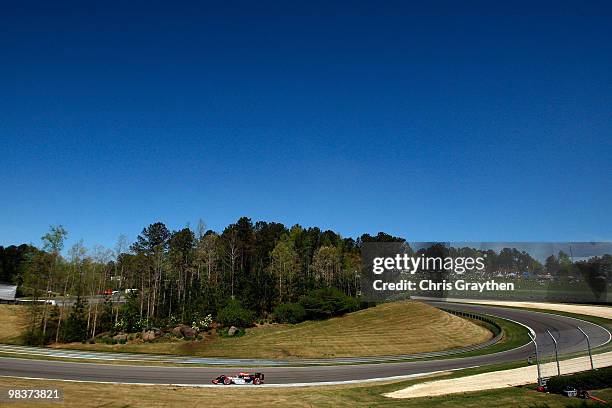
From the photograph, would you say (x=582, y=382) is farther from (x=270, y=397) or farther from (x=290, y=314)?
(x=290, y=314)

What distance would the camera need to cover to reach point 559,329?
69.8m

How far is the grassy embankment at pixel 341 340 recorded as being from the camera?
6456 centimetres

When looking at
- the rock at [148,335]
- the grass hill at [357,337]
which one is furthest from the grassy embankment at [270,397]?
the rock at [148,335]

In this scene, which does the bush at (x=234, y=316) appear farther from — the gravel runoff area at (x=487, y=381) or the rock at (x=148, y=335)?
the gravel runoff area at (x=487, y=381)

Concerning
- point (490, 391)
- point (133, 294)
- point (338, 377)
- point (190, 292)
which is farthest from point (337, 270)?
point (490, 391)

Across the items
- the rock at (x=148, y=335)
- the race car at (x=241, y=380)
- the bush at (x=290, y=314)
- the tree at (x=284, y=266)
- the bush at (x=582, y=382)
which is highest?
the tree at (x=284, y=266)

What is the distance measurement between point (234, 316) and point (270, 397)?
168 ft

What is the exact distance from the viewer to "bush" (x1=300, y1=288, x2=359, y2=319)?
299 ft

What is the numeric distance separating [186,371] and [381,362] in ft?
79.0

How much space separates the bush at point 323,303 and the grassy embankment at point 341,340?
3.85 metres

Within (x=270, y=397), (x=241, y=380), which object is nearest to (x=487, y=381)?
(x=270, y=397)

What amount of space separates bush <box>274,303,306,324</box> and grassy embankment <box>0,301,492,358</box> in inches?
73.1

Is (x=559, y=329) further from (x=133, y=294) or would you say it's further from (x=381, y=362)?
(x=133, y=294)

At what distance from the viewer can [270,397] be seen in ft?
109
